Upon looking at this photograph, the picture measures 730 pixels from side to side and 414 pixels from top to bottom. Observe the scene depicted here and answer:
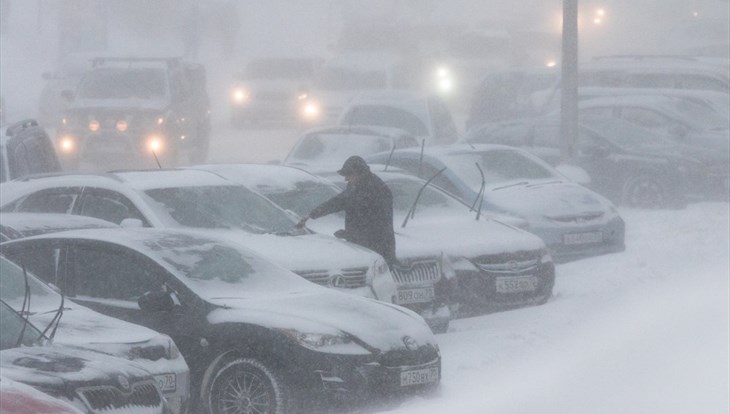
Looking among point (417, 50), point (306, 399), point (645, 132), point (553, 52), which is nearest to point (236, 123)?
point (417, 50)

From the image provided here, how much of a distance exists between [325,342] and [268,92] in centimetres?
2815

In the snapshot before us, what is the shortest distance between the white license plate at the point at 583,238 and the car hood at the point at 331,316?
18.4 ft

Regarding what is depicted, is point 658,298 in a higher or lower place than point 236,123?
higher

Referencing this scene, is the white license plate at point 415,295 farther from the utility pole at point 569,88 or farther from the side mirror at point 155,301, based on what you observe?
the utility pole at point 569,88

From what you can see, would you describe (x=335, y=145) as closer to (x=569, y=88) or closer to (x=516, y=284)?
(x=569, y=88)

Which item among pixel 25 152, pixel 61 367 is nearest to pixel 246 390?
pixel 61 367

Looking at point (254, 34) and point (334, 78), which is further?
point (254, 34)

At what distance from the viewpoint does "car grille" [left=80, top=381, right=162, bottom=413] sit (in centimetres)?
623

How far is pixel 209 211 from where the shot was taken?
1096 centimetres

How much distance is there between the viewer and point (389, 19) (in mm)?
55625

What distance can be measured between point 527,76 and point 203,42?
34.6 metres

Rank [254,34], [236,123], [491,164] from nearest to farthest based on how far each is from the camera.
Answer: [491,164] < [236,123] < [254,34]

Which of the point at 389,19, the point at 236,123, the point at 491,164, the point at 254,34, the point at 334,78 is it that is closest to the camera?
the point at 491,164

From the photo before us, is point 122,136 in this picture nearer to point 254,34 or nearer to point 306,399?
point 306,399
